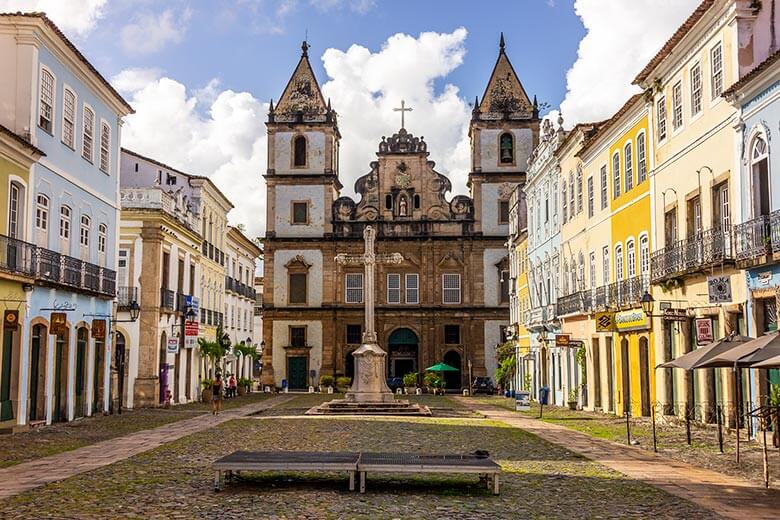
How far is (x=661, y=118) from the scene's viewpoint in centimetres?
2561

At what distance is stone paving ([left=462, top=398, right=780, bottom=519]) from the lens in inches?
449

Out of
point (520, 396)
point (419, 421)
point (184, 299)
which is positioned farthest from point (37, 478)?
point (184, 299)

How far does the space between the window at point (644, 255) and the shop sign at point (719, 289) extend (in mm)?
6512

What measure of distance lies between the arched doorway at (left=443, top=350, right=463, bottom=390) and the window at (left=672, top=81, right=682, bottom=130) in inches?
1504

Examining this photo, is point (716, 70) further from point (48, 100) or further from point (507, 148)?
point (507, 148)

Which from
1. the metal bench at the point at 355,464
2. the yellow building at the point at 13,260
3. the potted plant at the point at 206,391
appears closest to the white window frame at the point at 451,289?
the potted plant at the point at 206,391

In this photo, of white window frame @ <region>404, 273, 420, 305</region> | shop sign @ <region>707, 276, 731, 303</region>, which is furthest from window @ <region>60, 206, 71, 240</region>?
white window frame @ <region>404, 273, 420, 305</region>

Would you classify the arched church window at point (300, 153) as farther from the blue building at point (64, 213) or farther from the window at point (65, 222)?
the window at point (65, 222)

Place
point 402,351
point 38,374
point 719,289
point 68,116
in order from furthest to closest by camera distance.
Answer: point 402,351 < point 68,116 < point 38,374 < point 719,289

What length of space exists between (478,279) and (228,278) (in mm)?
16061

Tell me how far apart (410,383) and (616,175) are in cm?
2963

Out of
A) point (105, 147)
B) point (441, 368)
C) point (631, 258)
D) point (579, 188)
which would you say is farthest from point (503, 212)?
point (105, 147)

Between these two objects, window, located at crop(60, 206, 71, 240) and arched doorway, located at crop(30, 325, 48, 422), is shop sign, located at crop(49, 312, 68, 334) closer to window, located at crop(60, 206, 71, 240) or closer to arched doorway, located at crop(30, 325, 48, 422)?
arched doorway, located at crop(30, 325, 48, 422)

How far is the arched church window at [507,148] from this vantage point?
6262cm
